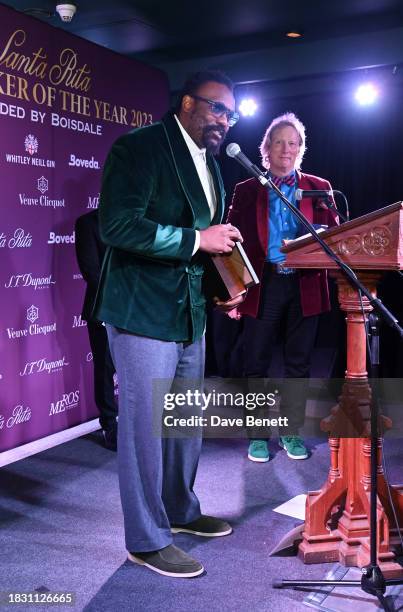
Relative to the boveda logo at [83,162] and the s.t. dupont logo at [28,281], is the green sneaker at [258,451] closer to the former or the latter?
the s.t. dupont logo at [28,281]

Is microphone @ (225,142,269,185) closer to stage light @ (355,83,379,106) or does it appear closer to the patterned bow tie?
the patterned bow tie

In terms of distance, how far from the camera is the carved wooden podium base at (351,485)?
2.50 meters

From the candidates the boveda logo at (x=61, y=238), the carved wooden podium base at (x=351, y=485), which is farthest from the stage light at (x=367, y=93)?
the carved wooden podium base at (x=351, y=485)

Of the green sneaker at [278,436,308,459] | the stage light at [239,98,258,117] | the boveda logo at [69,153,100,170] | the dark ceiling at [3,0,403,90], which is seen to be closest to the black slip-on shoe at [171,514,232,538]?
the green sneaker at [278,436,308,459]

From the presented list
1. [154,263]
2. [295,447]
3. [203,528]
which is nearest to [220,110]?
[154,263]

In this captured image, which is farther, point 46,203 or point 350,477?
point 46,203

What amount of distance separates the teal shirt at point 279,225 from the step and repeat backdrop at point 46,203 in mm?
1344

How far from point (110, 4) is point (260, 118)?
1.77m

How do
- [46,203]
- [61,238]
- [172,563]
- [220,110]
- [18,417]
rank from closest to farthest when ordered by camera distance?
[220,110], [172,563], [18,417], [46,203], [61,238]

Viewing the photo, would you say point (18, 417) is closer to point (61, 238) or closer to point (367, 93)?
point (61, 238)

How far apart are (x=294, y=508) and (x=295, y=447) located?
747mm

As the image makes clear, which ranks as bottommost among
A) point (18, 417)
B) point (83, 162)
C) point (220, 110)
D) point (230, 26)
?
point (18, 417)

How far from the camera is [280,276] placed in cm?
364

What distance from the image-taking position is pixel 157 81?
504 centimetres
